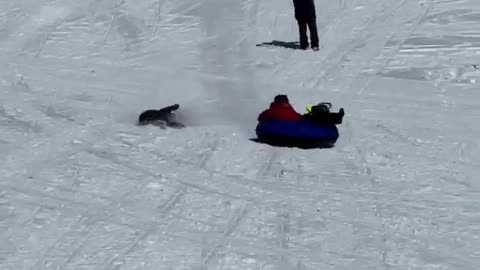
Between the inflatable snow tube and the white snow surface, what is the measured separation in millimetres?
93

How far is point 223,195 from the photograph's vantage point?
7277mm

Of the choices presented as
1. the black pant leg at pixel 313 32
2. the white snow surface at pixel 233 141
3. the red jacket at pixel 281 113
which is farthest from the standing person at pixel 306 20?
the red jacket at pixel 281 113

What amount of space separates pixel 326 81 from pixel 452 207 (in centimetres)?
393

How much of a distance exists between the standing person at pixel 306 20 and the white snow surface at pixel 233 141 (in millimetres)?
204

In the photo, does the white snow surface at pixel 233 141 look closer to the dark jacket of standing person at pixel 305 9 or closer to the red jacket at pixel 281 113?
the red jacket at pixel 281 113

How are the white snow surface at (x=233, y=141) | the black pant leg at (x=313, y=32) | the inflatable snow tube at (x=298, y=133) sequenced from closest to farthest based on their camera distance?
1. the white snow surface at (x=233, y=141)
2. the inflatable snow tube at (x=298, y=133)
3. the black pant leg at (x=313, y=32)

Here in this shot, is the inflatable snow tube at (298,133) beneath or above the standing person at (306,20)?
above

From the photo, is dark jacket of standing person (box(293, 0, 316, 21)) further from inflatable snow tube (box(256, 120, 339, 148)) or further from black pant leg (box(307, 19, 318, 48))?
inflatable snow tube (box(256, 120, 339, 148))

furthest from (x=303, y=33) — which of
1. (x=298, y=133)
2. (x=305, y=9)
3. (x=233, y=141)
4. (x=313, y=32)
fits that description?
(x=298, y=133)

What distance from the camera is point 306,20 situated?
39.7 feet

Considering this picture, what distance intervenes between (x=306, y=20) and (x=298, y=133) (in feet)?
13.4

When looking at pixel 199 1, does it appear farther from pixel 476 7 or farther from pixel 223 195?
pixel 223 195

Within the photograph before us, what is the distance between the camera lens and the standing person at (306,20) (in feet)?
39.5

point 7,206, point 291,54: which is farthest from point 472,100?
point 7,206
